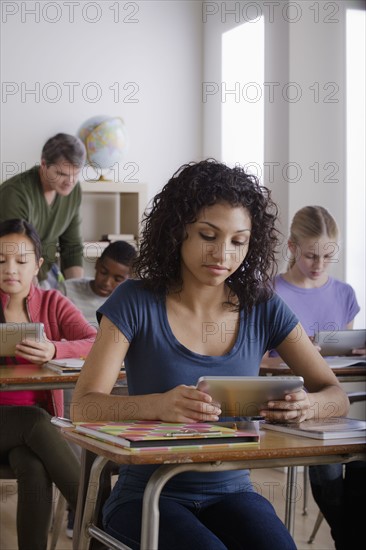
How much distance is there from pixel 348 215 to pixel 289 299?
4.45ft

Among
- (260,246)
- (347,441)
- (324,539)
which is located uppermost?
(260,246)

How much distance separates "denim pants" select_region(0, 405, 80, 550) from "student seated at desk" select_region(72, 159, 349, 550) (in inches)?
30.4

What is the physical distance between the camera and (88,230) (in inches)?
220

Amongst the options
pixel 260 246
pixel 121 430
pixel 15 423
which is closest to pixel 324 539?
pixel 15 423

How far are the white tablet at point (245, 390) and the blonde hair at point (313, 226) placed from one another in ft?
6.08

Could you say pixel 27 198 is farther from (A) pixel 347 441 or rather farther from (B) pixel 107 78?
(A) pixel 347 441

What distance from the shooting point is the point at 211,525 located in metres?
1.65

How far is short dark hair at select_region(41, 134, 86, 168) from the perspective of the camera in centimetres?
420

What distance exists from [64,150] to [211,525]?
285cm

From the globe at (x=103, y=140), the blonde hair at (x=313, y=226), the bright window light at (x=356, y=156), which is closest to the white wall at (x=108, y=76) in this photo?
the globe at (x=103, y=140)

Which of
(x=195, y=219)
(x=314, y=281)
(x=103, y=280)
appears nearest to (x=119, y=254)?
(x=103, y=280)

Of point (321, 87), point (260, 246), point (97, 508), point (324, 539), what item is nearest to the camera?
point (97, 508)

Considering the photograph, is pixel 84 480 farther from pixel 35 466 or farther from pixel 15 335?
pixel 15 335

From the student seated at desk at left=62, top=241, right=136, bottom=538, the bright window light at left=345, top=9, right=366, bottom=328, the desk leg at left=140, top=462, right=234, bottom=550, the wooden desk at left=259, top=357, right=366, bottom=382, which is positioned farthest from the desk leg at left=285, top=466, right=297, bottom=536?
the bright window light at left=345, top=9, right=366, bottom=328
